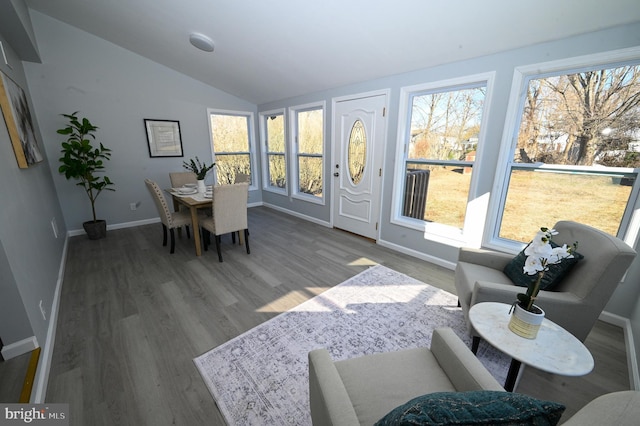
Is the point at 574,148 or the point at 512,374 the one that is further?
the point at 574,148

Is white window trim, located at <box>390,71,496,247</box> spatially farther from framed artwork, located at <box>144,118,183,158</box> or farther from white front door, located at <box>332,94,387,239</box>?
framed artwork, located at <box>144,118,183,158</box>

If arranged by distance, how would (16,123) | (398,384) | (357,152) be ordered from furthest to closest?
(357,152) < (16,123) < (398,384)

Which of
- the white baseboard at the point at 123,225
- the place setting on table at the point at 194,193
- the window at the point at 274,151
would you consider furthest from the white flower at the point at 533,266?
the white baseboard at the point at 123,225

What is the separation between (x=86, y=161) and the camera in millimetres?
3617

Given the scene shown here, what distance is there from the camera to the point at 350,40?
2.57 meters

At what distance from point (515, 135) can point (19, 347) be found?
4162 mm

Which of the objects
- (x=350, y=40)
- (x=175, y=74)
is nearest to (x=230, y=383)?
(x=350, y=40)

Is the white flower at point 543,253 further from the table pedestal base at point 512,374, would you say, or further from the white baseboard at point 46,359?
the white baseboard at point 46,359

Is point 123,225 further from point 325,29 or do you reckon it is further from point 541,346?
point 541,346

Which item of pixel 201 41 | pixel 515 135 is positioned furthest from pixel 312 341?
pixel 201 41

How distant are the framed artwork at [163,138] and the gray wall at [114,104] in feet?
0.28

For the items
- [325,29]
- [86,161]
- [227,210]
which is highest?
[325,29]

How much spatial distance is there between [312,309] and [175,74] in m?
4.65

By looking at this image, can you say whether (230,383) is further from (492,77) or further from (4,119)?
(492,77)
